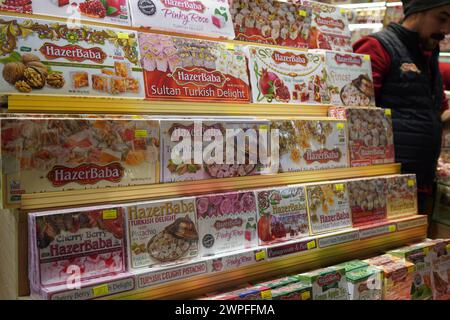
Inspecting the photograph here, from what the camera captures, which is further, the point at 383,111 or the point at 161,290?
the point at 383,111

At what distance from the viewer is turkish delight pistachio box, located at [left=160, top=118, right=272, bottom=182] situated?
1599 mm

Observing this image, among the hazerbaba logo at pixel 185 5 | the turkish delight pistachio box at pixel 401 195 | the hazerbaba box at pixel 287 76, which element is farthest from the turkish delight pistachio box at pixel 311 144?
the hazerbaba logo at pixel 185 5

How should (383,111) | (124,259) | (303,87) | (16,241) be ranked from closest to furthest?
1. (16,241)
2. (124,259)
3. (303,87)
4. (383,111)

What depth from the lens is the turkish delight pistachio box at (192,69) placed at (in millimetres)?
1708

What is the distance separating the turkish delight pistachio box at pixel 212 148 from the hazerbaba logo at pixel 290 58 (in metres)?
0.39

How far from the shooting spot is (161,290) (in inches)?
58.6

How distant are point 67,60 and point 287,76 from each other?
989mm

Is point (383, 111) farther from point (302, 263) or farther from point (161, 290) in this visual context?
point (161, 290)

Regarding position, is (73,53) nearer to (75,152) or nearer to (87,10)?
(87,10)

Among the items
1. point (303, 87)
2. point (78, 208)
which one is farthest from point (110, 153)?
point (303, 87)

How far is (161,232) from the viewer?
1.54 metres

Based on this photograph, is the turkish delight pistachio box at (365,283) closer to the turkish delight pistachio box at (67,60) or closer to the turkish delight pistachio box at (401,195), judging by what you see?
the turkish delight pistachio box at (401,195)

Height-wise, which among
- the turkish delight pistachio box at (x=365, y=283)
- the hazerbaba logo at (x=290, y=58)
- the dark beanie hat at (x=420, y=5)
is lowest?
the turkish delight pistachio box at (x=365, y=283)
